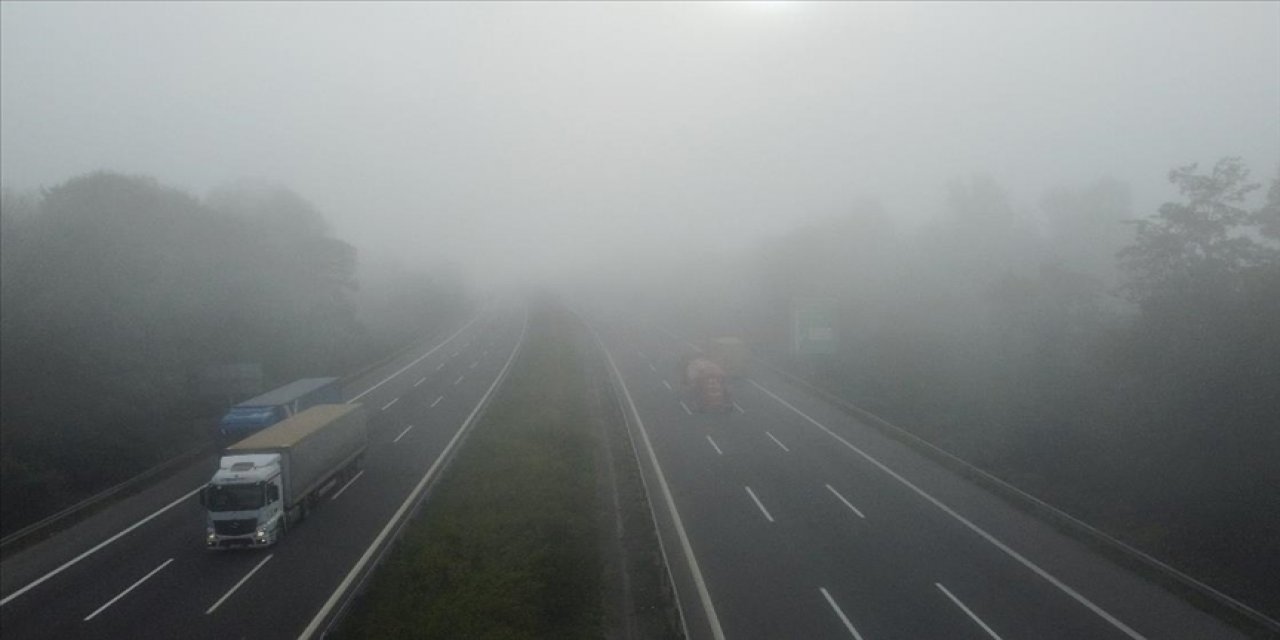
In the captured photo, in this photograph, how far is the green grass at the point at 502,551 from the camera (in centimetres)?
1530

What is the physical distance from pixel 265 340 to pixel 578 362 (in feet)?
64.0

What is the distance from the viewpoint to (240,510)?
2014 cm

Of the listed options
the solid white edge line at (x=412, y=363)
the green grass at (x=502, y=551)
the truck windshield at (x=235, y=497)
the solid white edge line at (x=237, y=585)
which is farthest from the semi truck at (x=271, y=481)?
the solid white edge line at (x=412, y=363)

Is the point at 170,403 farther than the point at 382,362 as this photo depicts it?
No

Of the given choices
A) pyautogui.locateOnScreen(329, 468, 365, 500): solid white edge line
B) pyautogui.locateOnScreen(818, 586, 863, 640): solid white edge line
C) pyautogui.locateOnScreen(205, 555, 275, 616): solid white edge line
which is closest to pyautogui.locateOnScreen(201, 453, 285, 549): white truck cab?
pyautogui.locateOnScreen(205, 555, 275, 616): solid white edge line

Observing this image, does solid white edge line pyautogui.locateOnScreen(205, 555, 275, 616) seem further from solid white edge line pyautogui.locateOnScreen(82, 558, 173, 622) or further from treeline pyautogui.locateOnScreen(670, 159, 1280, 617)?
treeline pyautogui.locateOnScreen(670, 159, 1280, 617)

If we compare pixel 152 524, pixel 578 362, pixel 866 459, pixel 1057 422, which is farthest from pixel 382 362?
pixel 1057 422

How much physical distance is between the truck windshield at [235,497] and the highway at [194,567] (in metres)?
1.20

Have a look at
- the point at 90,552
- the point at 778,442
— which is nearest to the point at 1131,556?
the point at 778,442

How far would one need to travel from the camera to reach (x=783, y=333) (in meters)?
60.5

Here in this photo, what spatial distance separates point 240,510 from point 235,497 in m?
0.34

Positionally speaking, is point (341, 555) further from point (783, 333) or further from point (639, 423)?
point (783, 333)

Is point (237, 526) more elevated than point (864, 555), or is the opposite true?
point (864, 555)

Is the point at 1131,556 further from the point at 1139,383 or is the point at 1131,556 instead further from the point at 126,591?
the point at 126,591
